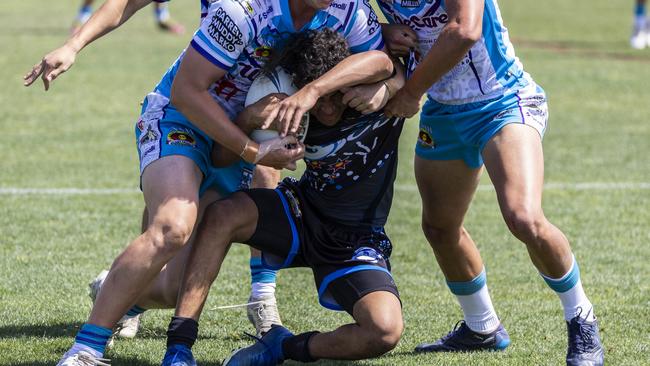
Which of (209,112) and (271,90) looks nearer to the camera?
(209,112)

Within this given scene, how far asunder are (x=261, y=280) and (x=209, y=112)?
4.50ft

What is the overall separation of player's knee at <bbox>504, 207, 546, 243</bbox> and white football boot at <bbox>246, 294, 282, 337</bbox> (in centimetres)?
144

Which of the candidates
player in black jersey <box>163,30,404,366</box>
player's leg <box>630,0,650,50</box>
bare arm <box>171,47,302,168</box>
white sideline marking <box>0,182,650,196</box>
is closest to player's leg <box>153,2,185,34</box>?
player's leg <box>630,0,650,50</box>

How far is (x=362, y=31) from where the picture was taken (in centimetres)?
486

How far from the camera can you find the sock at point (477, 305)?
556cm

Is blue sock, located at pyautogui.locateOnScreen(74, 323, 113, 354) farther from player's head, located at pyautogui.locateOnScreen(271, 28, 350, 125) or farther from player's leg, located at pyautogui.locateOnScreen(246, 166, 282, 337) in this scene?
player's head, located at pyautogui.locateOnScreen(271, 28, 350, 125)

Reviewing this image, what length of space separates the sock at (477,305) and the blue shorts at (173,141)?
1.32 metres

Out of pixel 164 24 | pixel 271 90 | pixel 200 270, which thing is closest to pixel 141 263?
pixel 200 270

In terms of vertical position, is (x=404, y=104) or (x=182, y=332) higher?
(x=404, y=104)

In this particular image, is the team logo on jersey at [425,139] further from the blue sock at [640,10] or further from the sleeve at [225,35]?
the blue sock at [640,10]

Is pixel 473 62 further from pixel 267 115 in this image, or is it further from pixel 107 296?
pixel 107 296

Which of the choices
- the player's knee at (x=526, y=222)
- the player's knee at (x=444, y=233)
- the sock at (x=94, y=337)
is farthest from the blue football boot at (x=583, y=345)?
the sock at (x=94, y=337)

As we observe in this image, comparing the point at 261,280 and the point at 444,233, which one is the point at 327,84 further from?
the point at 261,280

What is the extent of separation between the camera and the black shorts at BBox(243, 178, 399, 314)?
4.87 metres
